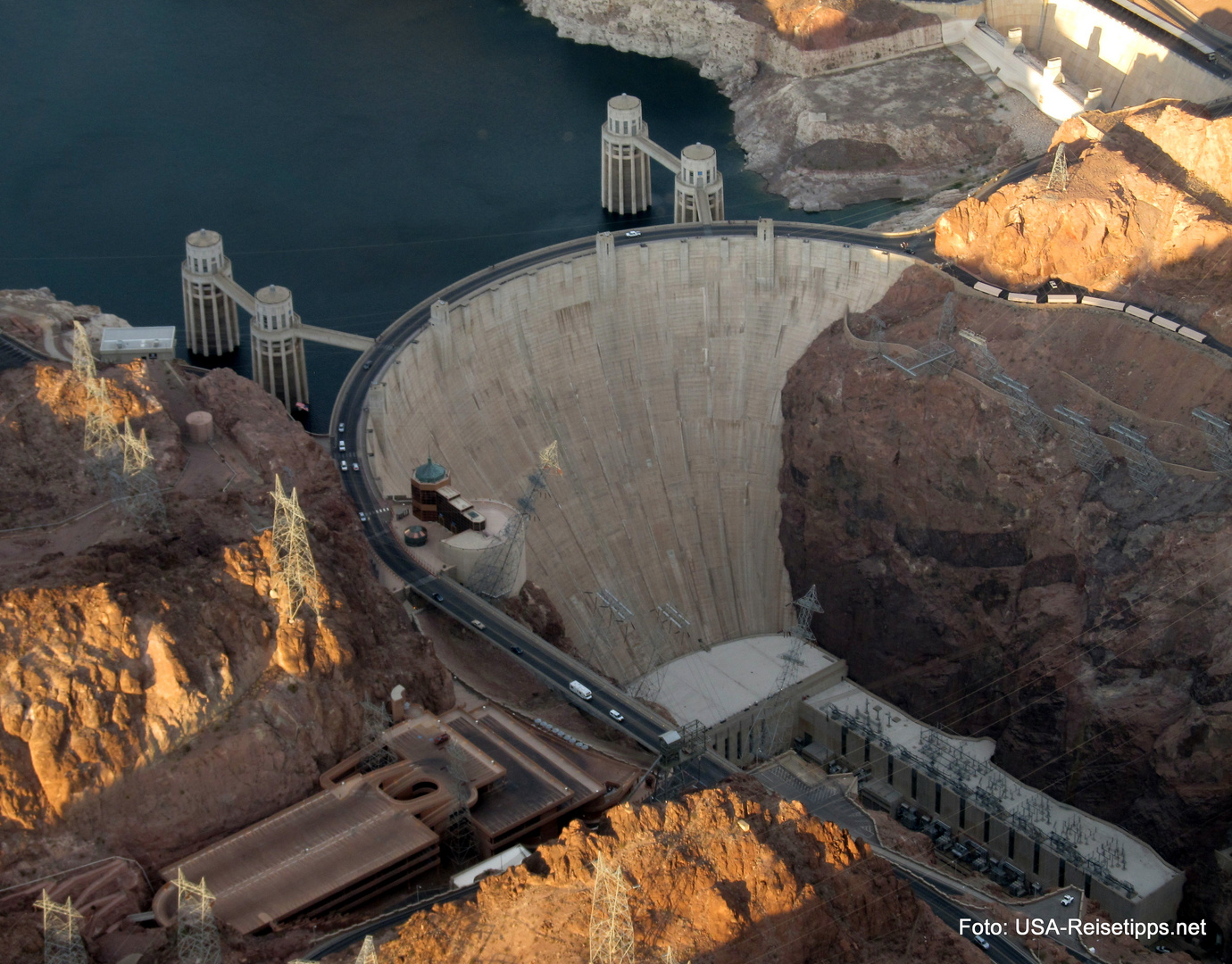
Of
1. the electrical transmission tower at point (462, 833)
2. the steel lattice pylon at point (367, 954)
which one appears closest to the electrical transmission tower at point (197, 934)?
the steel lattice pylon at point (367, 954)

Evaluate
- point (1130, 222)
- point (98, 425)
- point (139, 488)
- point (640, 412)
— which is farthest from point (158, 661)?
point (1130, 222)

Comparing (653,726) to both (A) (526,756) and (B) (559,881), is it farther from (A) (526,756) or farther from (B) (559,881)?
(B) (559,881)

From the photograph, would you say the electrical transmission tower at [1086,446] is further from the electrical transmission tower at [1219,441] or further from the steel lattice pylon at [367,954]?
the steel lattice pylon at [367,954]

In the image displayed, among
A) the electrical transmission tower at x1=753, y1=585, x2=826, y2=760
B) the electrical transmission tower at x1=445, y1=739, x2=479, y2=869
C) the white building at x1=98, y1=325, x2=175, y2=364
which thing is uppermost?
the white building at x1=98, y1=325, x2=175, y2=364

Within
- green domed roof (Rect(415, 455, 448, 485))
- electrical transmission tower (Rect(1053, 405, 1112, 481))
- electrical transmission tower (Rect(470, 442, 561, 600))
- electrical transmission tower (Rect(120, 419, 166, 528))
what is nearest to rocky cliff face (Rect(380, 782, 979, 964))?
electrical transmission tower (Rect(120, 419, 166, 528))

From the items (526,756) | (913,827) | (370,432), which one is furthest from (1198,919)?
(370,432)

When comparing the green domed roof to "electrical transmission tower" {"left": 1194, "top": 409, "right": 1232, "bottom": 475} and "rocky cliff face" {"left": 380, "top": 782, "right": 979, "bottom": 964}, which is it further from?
"electrical transmission tower" {"left": 1194, "top": 409, "right": 1232, "bottom": 475}
